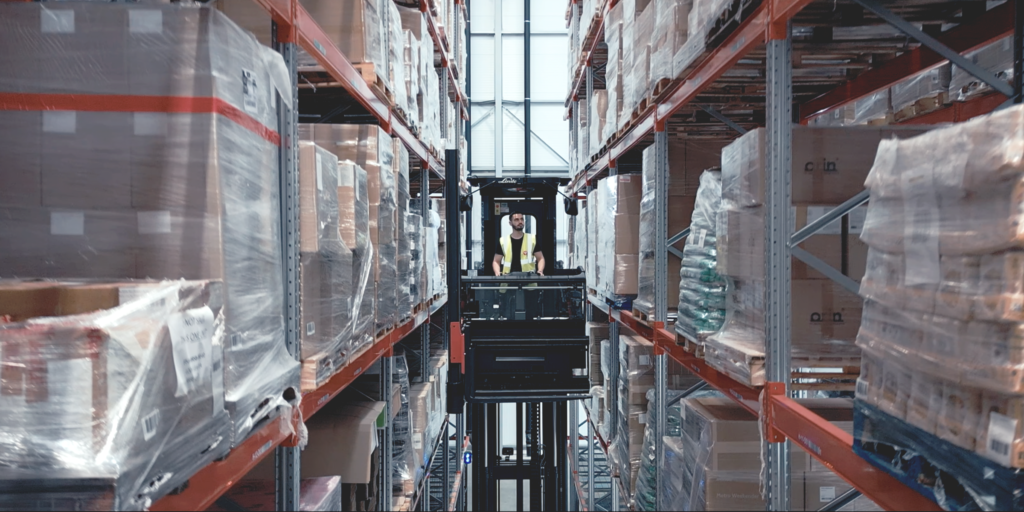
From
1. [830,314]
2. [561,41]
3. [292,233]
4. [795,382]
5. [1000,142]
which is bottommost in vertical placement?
[795,382]

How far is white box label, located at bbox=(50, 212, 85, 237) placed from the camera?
5.83ft

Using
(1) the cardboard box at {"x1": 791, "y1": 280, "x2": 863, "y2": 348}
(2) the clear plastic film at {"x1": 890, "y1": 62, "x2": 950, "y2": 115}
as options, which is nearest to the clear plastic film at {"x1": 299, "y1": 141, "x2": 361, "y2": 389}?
(1) the cardboard box at {"x1": 791, "y1": 280, "x2": 863, "y2": 348}

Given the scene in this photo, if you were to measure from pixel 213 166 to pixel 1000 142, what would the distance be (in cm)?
184

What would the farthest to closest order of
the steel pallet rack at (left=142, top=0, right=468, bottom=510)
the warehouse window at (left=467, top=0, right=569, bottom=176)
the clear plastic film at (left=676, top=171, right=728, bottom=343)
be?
the warehouse window at (left=467, top=0, right=569, bottom=176)
the clear plastic film at (left=676, top=171, right=728, bottom=343)
the steel pallet rack at (left=142, top=0, right=468, bottom=510)

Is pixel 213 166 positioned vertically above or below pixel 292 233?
above

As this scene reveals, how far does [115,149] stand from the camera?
5.82 ft

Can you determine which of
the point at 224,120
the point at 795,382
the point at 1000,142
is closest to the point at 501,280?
the point at 795,382

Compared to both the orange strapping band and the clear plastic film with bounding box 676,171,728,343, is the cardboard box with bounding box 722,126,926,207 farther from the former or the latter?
the orange strapping band

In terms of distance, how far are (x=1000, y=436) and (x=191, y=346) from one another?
5.76 ft

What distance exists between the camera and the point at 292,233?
238 centimetres

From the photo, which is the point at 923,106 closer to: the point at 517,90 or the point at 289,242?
the point at 289,242

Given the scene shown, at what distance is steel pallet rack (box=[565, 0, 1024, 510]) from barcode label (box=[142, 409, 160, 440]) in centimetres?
181

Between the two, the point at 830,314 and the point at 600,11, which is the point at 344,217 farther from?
the point at 600,11

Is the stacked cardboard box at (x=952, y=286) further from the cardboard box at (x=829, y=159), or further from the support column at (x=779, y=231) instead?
the cardboard box at (x=829, y=159)
